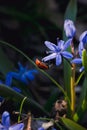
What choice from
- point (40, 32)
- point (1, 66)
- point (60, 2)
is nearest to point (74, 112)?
point (1, 66)

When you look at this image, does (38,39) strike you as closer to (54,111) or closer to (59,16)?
(59,16)

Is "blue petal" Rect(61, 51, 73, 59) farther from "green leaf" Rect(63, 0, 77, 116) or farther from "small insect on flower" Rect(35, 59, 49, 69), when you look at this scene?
"green leaf" Rect(63, 0, 77, 116)

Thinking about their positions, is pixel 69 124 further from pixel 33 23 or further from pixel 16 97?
pixel 33 23

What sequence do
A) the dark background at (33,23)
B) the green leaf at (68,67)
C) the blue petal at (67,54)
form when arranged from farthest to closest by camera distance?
the dark background at (33,23) < the green leaf at (68,67) < the blue petal at (67,54)

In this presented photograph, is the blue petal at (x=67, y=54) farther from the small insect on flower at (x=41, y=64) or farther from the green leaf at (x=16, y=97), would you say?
the green leaf at (x=16, y=97)

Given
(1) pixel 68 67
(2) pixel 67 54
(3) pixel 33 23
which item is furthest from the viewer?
(3) pixel 33 23

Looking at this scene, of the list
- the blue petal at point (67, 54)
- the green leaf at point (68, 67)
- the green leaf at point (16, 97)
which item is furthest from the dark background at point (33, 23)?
the blue petal at point (67, 54)

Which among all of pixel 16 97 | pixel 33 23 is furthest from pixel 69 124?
pixel 33 23

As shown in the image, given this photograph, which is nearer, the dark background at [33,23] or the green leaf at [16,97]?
the green leaf at [16,97]

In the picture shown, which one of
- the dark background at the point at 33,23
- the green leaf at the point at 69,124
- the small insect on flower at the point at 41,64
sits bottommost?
the green leaf at the point at 69,124

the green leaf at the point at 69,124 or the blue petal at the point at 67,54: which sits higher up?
the blue petal at the point at 67,54

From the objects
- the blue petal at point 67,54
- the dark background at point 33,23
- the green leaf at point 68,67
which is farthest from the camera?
the dark background at point 33,23
